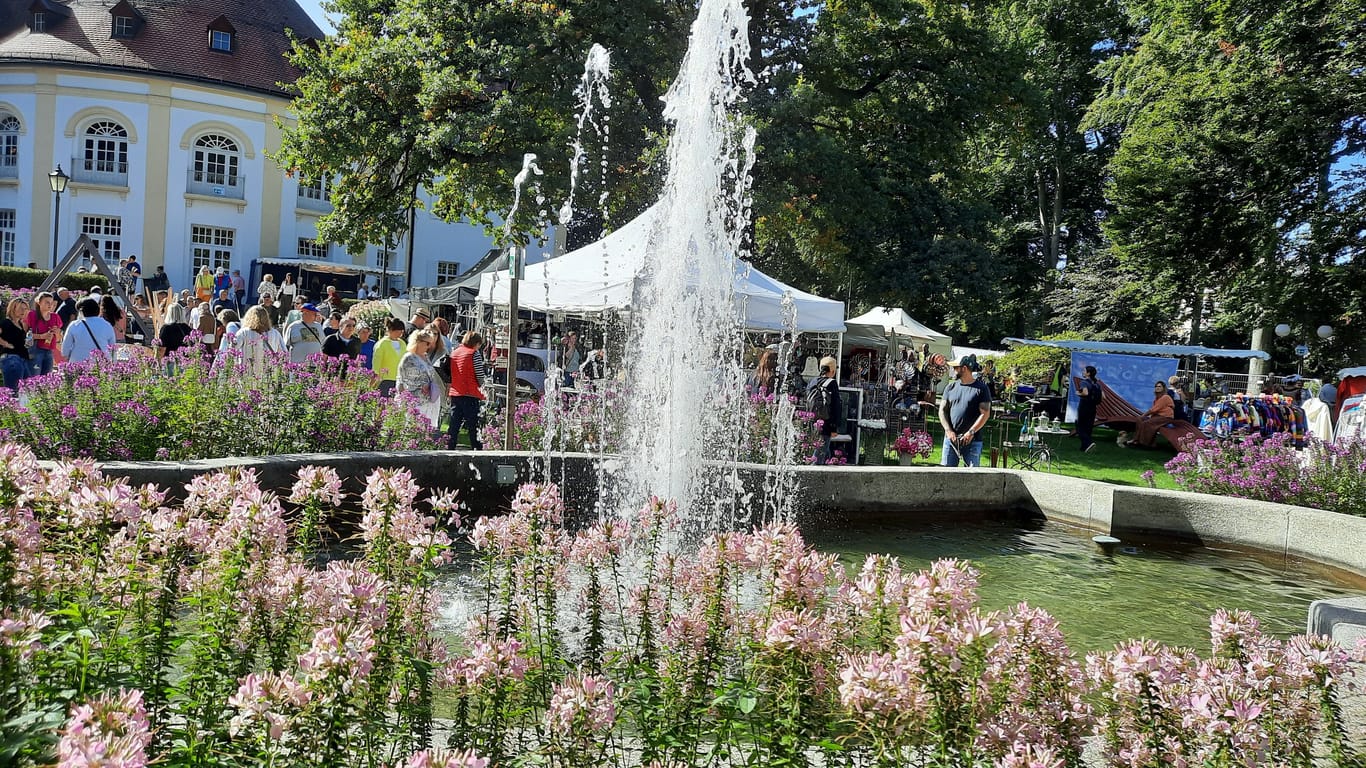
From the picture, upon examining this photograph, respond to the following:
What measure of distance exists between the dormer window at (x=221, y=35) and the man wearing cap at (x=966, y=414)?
141 ft

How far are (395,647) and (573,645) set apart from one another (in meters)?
2.42

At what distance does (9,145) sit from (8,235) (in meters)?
3.60

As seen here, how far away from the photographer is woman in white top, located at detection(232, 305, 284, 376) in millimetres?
10156

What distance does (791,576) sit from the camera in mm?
2998

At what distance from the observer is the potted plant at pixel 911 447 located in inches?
519

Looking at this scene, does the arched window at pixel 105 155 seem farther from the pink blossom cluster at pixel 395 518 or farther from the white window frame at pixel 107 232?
the pink blossom cluster at pixel 395 518

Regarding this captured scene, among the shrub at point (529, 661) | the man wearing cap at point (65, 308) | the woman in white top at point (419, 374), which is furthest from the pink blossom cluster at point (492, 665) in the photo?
the man wearing cap at point (65, 308)

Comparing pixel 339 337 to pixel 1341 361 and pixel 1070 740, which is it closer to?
pixel 1070 740

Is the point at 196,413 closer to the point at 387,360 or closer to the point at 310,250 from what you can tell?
the point at 387,360

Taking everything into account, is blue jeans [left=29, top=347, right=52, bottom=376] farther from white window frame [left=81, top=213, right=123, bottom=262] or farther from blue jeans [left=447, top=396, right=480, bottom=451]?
white window frame [left=81, top=213, right=123, bottom=262]

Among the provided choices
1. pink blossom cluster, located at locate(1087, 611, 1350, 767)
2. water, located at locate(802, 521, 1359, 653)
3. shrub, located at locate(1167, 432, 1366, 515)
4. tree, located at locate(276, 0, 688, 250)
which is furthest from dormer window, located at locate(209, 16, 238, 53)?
pink blossom cluster, located at locate(1087, 611, 1350, 767)

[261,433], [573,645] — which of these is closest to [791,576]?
[573,645]

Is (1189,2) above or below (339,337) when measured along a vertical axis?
above

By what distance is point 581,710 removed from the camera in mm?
2285
